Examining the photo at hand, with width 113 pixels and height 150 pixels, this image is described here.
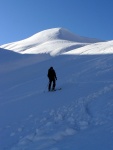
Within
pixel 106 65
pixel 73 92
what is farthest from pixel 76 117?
pixel 106 65

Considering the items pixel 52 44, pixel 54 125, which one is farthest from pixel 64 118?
pixel 52 44

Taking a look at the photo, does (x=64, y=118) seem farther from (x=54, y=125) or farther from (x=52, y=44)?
(x=52, y=44)

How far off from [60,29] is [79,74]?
69.3m

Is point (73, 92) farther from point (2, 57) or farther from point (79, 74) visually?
point (2, 57)

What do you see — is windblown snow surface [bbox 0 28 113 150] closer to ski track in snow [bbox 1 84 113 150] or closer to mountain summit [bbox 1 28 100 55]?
ski track in snow [bbox 1 84 113 150]

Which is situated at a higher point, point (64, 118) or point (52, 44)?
point (52, 44)

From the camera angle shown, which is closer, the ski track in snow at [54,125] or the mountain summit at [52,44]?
the ski track in snow at [54,125]

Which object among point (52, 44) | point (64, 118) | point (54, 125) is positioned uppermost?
point (52, 44)

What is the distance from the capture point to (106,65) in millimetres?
25188

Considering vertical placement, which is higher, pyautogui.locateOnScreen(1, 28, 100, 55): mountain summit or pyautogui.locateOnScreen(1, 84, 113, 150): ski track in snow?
pyautogui.locateOnScreen(1, 28, 100, 55): mountain summit

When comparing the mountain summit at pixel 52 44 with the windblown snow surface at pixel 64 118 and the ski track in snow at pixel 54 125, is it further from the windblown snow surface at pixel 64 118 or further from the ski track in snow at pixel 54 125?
the ski track in snow at pixel 54 125

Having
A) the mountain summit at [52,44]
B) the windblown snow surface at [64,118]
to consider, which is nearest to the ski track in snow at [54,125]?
the windblown snow surface at [64,118]

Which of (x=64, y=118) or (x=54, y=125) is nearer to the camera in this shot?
(x=54, y=125)

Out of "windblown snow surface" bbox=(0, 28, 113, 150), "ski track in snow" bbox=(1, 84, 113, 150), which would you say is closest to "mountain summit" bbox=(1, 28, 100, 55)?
"windblown snow surface" bbox=(0, 28, 113, 150)
